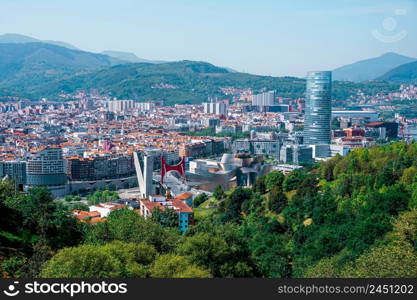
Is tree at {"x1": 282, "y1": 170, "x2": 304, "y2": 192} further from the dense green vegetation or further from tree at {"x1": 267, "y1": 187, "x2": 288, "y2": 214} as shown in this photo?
tree at {"x1": 267, "y1": 187, "x2": 288, "y2": 214}

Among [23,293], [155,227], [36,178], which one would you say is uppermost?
[23,293]

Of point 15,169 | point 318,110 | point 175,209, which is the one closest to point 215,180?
point 15,169

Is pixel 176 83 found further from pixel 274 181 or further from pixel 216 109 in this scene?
pixel 274 181

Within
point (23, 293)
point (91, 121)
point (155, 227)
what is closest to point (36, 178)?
point (155, 227)

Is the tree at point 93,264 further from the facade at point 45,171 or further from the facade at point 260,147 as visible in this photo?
the facade at point 260,147

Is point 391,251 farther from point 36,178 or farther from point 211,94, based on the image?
point 211,94

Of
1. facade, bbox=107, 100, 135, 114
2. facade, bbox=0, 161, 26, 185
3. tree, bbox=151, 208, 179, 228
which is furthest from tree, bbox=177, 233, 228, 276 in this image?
facade, bbox=107, 100, 135, 114

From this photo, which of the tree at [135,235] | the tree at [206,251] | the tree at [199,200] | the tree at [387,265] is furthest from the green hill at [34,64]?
the tree at [387,265]
